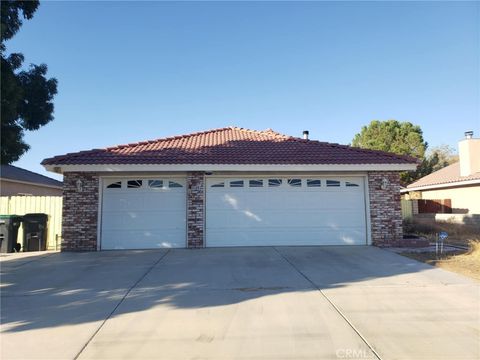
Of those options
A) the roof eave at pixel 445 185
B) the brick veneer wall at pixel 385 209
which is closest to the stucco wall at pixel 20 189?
the brick veneer wall at pixel 385 209

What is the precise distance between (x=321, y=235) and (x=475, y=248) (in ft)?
14.0

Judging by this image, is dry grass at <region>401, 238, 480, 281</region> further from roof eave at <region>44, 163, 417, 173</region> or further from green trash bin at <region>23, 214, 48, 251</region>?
green trash bin at <region>23, 214, 48, 251</region>

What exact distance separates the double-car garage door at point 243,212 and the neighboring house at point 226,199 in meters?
0.03

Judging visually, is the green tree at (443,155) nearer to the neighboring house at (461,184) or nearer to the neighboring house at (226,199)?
the neighboring house at (461,184)

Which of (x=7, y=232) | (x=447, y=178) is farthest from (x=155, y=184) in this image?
(x=447, y=178)

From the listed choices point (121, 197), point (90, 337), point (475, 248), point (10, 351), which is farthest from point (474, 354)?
point (121, 197)

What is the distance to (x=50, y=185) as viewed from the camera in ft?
80.1

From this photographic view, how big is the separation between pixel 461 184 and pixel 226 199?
14763mm

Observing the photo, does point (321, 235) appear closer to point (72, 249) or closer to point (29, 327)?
point (72, 249)

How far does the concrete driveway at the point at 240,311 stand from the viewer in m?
4.22

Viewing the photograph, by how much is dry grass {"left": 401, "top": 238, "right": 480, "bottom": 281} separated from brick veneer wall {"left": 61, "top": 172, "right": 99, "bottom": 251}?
30.4 feet

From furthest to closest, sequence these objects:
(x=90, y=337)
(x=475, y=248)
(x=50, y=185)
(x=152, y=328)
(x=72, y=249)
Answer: (x=50, y=185) < (x=72, y=249) < (x=475, y=248) < (x=152, y=328) < (x=90, y=337)

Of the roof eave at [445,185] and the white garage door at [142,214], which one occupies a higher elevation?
the roof eave at [445,185]

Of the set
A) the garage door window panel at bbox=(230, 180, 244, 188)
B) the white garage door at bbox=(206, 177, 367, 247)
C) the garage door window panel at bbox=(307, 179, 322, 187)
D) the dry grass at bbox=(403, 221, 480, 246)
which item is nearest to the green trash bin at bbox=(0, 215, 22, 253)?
the white garage door at bbox=(206, 177, 367, 247)
